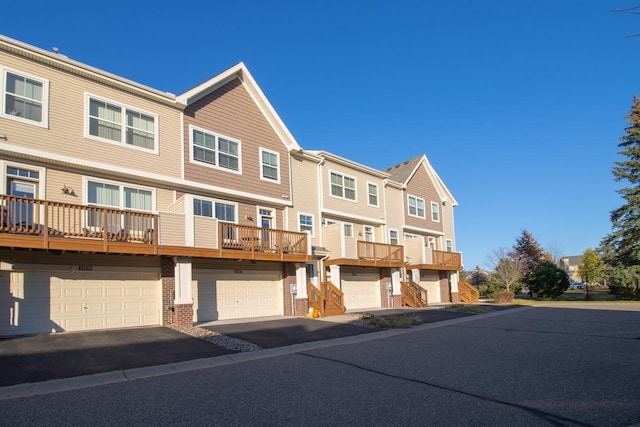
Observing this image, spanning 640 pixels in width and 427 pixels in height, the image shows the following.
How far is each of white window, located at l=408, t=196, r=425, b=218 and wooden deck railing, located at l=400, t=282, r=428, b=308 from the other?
17.5 ft

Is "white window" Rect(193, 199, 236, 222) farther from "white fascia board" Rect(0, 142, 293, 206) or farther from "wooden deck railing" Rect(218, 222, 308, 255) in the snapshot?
"wooden deck railing" Rect(218, 222, 308, 255)

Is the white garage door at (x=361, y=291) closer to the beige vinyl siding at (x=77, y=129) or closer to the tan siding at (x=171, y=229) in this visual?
the tan siding at (x=171, y=229)

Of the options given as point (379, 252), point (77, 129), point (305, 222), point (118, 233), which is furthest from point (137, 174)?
point (379, 252)

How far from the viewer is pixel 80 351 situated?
10.3m

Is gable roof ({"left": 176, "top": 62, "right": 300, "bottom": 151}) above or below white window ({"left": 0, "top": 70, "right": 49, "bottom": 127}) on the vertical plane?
above

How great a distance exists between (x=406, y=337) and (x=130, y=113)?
39.3 ft

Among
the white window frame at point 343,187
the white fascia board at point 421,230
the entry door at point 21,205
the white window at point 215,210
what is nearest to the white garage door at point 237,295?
the white window at point 215,210

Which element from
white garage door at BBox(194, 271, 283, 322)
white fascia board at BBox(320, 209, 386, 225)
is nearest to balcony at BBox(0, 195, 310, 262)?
white garage door at BBox(194, 271, 283, 322)

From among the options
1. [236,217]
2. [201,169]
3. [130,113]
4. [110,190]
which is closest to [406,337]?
[236,217]

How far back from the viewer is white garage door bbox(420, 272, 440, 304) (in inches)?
1194

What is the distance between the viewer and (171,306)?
14695mm

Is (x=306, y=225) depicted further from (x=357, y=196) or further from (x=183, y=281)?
(x=183, y=281)

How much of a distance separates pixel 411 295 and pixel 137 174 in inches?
693

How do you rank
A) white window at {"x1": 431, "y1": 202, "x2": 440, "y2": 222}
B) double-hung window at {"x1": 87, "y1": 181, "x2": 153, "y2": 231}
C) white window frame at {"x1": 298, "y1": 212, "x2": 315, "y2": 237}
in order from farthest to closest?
1. white window at {"x1": 431, "y1": 202, "x2": 440, "y2": 222}
2. white window frame at {"x1": 298, "y1": 212, "x2": 315, "y2": 237}
3. double-hung window at {"x1": 87, "y1": 181, "x2": 153, "y2": 231}
